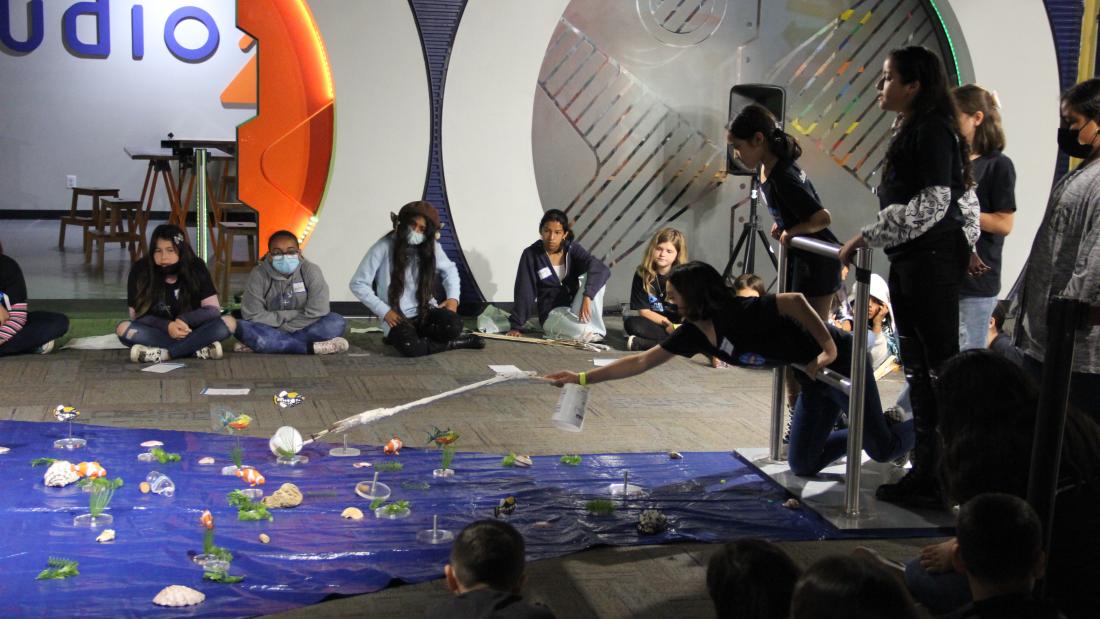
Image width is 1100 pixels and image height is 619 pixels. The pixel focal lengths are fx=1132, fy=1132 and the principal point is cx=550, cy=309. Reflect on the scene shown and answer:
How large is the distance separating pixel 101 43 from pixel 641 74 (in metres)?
6.15

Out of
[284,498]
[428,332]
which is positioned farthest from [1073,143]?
[428,332]

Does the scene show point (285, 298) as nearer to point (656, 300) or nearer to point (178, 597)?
point (656, 300)

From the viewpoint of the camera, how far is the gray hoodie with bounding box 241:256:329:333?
607 cm

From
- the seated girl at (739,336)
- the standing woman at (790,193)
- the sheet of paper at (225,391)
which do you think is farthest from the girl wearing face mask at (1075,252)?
the sheet of paper at (225,391)

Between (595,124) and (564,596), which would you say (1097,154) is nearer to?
(564,596)

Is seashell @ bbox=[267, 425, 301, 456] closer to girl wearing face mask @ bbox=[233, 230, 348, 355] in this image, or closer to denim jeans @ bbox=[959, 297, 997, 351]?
girl wearing face mask @ bbox=[233, 230, 348, 355]

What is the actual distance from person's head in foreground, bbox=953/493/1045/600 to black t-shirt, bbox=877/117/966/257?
148 cm

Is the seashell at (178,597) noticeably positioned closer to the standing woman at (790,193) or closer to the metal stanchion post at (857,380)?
the metal stanchion post at (857,380)

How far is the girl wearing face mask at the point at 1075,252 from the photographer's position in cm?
290

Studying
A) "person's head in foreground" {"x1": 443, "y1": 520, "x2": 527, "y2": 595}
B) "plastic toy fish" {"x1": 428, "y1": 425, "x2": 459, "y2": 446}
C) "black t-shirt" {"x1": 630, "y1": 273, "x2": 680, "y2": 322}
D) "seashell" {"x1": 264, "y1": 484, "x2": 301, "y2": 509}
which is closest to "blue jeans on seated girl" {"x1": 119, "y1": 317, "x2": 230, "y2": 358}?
"plastic toy fish" {"x1": 428, "y1": 425, "x2": 459, "y2": 446}

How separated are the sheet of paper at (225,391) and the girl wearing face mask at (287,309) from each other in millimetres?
895

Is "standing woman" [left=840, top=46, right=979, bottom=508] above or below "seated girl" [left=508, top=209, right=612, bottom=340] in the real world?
above

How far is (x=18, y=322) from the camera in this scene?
561cm

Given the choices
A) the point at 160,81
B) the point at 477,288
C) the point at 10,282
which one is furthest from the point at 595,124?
the point at 160,81
